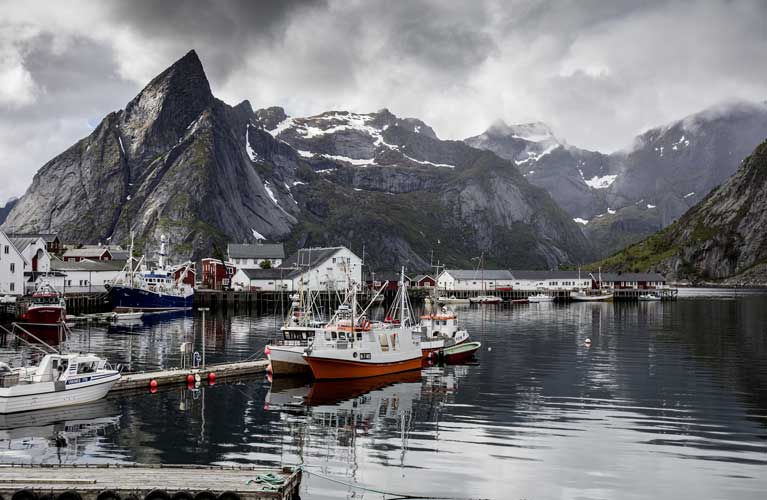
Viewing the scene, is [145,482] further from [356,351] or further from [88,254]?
[88,254]

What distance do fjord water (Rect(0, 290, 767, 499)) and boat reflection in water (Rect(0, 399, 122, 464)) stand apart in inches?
5.0

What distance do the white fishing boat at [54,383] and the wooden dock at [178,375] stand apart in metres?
3.09

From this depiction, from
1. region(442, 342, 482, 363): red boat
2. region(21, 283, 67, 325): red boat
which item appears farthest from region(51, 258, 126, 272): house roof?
region(442, 342, 482, 363): red boat

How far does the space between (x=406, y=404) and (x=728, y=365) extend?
3592cm

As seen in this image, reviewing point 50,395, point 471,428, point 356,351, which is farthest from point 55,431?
point 356,351

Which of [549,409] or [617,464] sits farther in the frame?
[549,409]

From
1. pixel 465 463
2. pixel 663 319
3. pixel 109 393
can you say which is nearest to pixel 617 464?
pixel 465 463

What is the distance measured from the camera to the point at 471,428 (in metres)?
38.9

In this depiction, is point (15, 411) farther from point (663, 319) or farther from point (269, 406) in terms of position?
point (663, 319)

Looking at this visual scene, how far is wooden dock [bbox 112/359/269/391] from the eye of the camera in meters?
47.3

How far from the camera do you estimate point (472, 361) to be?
68.4 m

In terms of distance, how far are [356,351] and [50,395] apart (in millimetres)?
22849

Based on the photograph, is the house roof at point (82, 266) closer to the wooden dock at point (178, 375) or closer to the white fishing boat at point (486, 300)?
the white fishing boat at point (486, 300)

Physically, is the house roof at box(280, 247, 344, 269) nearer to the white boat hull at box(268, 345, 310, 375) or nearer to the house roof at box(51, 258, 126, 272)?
the house roof at box(51, 258, 126, 272)
